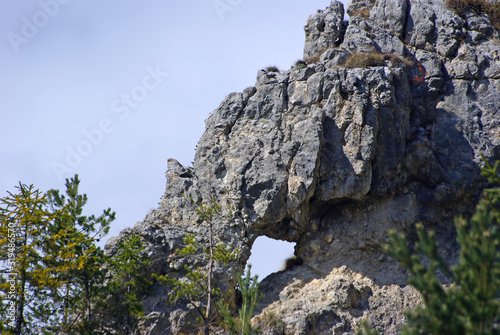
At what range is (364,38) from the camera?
27.0 m

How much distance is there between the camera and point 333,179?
22234 mm

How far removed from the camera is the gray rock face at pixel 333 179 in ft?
69.6

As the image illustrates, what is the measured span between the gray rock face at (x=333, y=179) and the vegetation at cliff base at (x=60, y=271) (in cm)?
185

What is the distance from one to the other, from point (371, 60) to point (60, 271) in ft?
57.7

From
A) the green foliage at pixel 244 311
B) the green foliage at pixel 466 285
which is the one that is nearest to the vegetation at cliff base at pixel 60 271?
the green foliage at pixel 244 311

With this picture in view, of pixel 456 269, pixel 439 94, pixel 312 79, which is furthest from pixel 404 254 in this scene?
pixel 439 94

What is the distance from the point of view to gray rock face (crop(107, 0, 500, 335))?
21.2 meters

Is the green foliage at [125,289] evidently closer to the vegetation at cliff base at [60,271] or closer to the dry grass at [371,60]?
the vegetation at cliff base at [60,271]

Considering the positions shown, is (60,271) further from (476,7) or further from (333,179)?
(476,7)

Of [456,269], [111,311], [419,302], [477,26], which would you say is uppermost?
[477,26]

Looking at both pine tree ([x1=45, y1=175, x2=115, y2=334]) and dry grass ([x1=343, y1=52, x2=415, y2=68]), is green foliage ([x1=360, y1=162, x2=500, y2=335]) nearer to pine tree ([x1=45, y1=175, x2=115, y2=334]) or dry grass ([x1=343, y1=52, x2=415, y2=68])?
pine tree ([x1=45, y1=175, x2=115, y2=334])

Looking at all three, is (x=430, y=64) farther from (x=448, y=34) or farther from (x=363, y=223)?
(x=363, y=223)

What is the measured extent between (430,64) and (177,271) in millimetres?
16574

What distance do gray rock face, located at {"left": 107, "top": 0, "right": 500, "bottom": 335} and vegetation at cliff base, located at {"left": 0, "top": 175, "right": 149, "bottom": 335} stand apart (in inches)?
72.8
